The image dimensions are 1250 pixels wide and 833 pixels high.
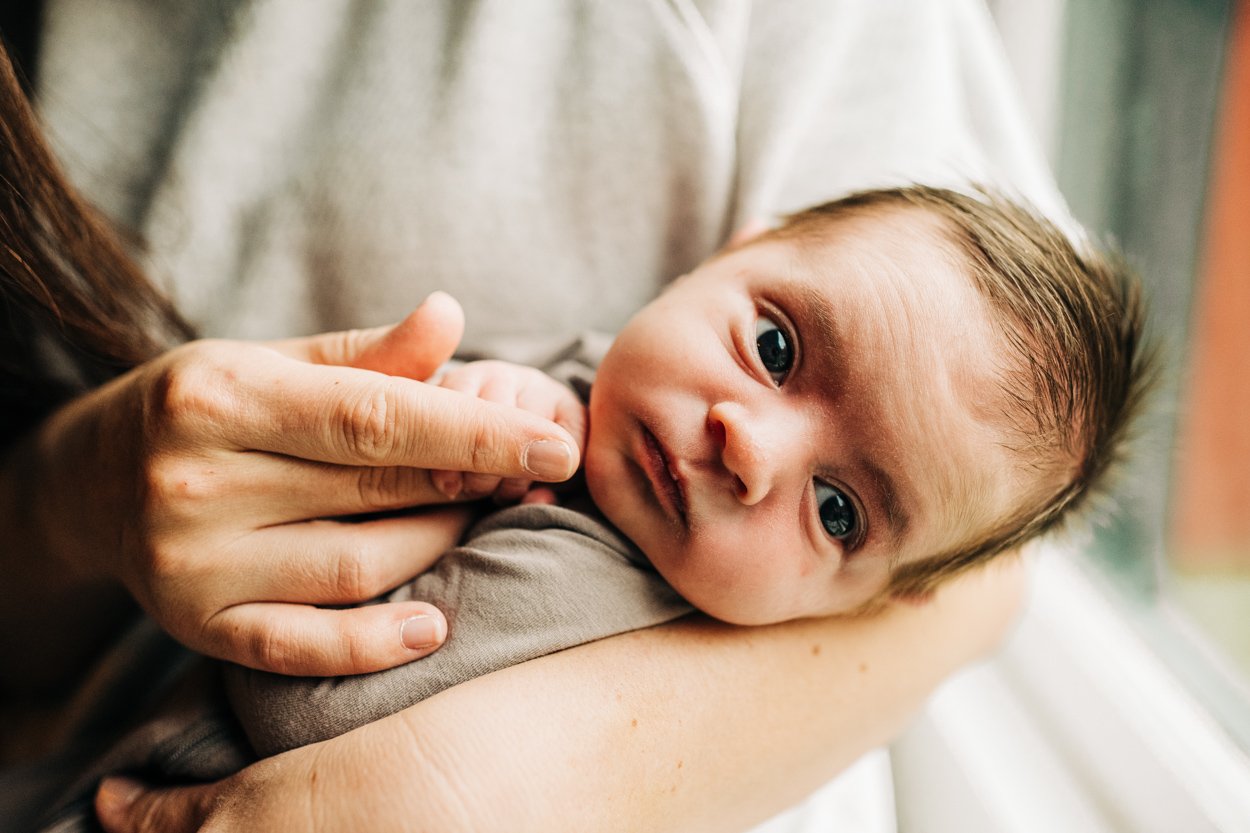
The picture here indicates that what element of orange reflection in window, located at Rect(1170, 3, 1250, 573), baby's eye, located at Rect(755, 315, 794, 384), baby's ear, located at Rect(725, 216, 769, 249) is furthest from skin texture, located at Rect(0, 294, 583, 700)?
orange reflection in window, located at Rect(1170, 3, 1250, 573)

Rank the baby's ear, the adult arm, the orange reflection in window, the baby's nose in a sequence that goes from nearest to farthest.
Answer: the adult arm → the baby's nose → the baby's ear → the orange reflection in window

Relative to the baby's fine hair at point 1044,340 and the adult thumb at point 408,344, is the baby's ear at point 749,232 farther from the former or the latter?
the adult thumb at point 408,344

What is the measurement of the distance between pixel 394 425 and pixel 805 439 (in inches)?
15.8

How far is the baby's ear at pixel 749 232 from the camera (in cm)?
93

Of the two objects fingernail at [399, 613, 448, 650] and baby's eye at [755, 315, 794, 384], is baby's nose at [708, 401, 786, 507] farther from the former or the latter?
fingernail at [399, 613, 448, 650]

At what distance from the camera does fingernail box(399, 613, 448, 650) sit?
70 centimetres

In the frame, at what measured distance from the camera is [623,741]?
0.69 m

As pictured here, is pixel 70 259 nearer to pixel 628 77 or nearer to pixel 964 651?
pixel 628 77

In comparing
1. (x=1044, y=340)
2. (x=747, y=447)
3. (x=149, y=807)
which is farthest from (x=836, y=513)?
(x=149, y=807)

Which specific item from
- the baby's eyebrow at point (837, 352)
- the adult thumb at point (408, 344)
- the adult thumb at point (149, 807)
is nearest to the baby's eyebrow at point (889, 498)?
the baby's eyebrow at point (837, 352)

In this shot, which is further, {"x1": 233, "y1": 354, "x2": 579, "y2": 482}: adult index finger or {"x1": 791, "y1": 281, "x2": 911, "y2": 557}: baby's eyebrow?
{"x1": 791, "y1": 281, "x2": 911, "y2": 557}: baby's eyebrow

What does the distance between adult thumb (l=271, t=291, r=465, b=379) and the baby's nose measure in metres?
0.27

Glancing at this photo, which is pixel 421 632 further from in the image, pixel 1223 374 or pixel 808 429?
pixel 1223 374

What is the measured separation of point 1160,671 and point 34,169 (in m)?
1.53
